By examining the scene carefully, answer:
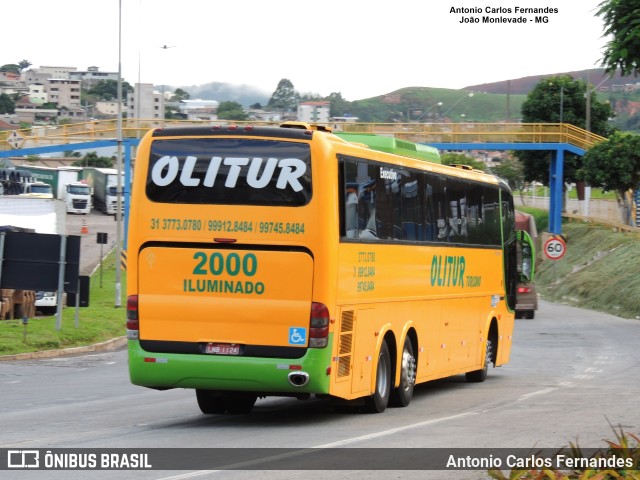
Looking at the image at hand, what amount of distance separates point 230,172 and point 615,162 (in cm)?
5368

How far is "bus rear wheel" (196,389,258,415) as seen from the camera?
15.9 meters

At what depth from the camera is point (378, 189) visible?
1572 centimetres

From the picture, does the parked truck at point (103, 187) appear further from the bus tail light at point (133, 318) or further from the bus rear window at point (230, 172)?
the bus tail light at point (133, 318)

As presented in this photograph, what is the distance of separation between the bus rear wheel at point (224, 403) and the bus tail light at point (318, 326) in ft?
7.50

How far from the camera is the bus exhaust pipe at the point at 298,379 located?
538 inches

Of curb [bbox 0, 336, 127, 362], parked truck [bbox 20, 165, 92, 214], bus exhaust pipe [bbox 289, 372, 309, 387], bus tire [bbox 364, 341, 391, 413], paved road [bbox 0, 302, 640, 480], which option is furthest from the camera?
parked truck [bbox 20, 165, 92, 214]

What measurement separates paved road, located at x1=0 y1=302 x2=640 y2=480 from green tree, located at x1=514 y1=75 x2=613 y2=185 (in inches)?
2262

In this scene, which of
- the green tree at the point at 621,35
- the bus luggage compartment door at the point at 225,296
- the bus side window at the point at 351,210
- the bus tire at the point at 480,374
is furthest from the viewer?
the bus tire at the point at 480,374

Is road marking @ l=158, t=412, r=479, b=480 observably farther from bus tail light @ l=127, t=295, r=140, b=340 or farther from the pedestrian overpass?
the pedestrian overpass

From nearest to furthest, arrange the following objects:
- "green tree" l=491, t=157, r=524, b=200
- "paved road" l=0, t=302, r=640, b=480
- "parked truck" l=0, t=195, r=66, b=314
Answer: "paved road" l=0, t=302, r=640, b=480 < "parked truck" l=0, t=195, r=66, b=314 < "green tree" l=491, t=157, r=524, b=200

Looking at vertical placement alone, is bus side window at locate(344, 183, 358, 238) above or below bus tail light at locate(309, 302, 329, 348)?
above

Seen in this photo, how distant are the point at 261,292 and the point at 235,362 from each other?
82cm

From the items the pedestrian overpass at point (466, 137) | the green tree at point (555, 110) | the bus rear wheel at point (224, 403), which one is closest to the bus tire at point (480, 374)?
the bus rear wheel at point (224, 403)

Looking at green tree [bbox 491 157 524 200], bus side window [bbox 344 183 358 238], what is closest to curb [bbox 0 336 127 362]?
bus side window [bbox 344 183 358 238]
